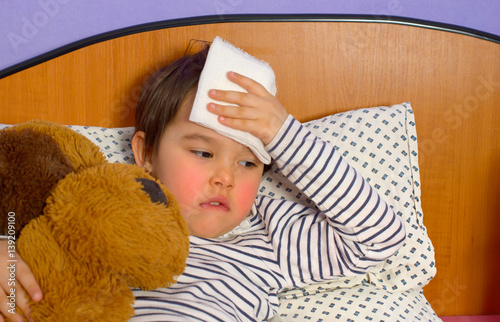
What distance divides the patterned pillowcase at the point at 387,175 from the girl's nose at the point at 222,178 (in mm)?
272

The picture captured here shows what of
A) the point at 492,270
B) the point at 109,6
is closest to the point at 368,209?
the point at 492,270

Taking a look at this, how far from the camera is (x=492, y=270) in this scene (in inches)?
47.4

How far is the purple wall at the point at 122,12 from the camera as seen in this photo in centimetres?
110

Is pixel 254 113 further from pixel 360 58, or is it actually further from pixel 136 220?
pixel 360 58

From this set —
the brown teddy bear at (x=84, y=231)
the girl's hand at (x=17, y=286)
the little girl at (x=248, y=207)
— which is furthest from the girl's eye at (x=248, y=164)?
the girl's hand at (x=17, y=286)

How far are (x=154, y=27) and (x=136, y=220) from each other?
0.77 meters

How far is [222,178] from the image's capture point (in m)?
0.79

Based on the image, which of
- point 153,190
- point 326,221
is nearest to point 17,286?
point 153,190

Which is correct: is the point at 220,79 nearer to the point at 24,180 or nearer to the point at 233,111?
the point at 233,111

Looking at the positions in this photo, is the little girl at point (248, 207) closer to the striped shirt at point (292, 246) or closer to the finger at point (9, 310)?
the striped shirt at point (292, 246)

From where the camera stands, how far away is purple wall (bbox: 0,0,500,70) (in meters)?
1.10

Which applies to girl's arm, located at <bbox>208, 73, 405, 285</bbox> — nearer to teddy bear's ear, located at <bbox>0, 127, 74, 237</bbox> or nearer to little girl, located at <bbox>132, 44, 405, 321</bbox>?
little girl, located at <bbox>132, 44, 405, 321</bbox>

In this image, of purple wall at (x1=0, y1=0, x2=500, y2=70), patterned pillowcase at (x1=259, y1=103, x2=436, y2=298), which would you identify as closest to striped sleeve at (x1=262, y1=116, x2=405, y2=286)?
patterned pillowcase at (x1=259, y1=103, x2=436, y2=298)

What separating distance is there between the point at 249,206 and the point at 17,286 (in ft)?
1.48
